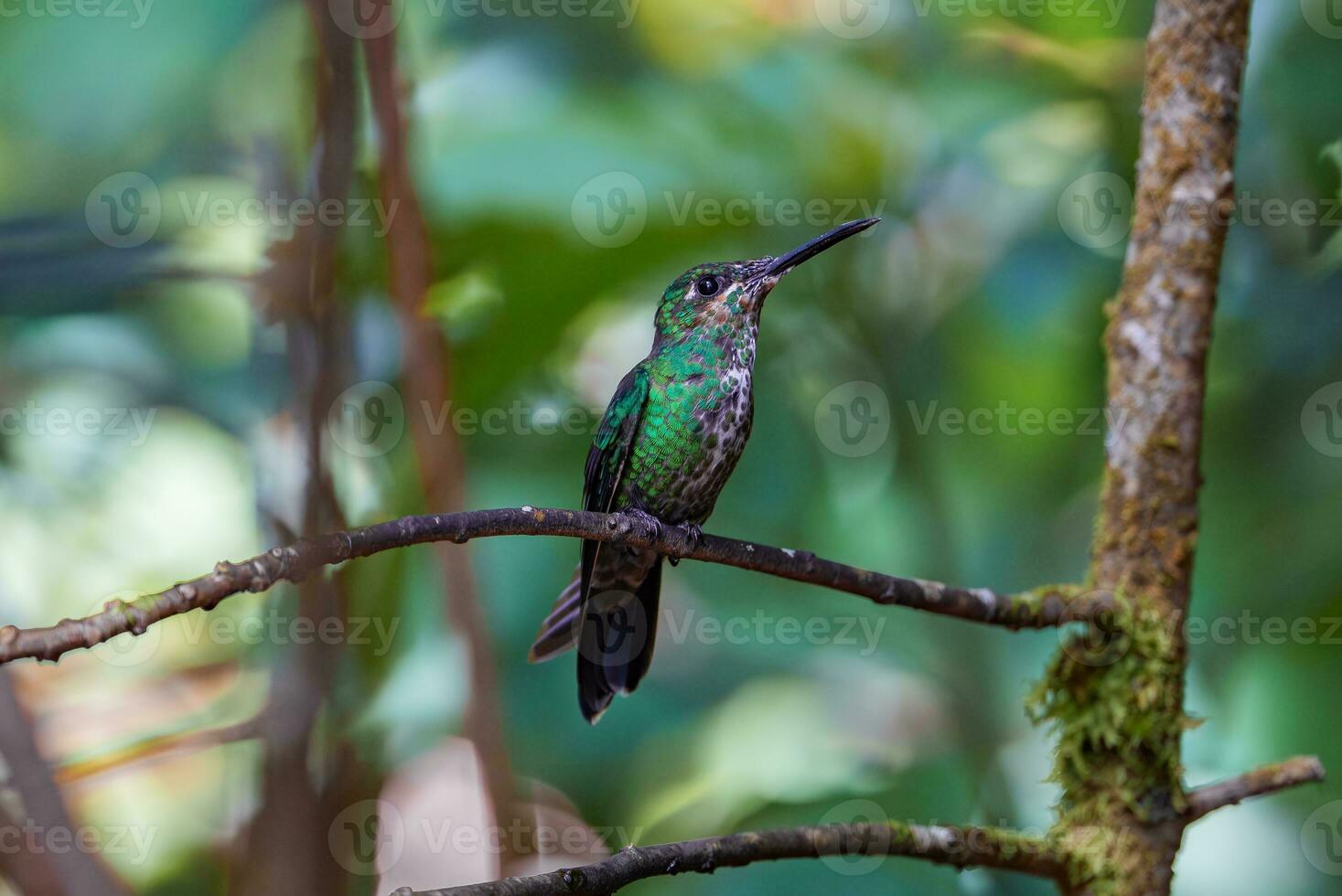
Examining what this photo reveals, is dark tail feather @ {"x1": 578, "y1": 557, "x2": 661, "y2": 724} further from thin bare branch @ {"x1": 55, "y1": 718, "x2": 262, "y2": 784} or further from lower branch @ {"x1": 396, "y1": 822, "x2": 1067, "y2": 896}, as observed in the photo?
lower branch @ {"x1": 396, "y1": 822, "x2": 1067, "y2": 896}

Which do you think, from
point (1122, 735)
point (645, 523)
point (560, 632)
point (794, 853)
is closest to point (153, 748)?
point (560, 632)

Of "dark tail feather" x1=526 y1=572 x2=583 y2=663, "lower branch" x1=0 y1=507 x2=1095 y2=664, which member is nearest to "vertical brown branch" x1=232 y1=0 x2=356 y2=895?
"lower branch" x1=0 y1=507 x2=1095 y2=664

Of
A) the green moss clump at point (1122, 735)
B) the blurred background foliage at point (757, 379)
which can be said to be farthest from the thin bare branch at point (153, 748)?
the green moss clump at point (1122, 735)

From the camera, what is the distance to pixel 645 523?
8.80ft

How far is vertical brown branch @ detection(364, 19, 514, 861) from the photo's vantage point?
2.97 m

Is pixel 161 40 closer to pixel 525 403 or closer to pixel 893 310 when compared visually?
pixel 525 403

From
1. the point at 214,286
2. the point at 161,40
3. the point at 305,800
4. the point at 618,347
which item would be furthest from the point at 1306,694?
the point at 161,40

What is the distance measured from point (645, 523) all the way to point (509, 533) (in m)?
0.83

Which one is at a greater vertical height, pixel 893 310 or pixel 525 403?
pixel 893 310

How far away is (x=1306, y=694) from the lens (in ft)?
11.8

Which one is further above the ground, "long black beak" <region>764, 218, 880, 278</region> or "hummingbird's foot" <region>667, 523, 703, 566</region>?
"long black beak" <region>764, 218, 880, 278</region>

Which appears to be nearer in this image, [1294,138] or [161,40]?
[161,40]

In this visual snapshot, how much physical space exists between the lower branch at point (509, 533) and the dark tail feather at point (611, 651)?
0.40 metres

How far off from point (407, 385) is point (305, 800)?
198 centimetres
